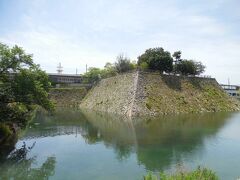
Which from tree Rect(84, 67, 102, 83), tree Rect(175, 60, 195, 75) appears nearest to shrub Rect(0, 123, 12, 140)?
tree Rect(175, 60, 195, 75)

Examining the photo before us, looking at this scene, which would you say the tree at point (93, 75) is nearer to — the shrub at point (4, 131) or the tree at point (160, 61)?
the tree at point (160, 61)

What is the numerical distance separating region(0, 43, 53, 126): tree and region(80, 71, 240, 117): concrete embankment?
28265 millimetres

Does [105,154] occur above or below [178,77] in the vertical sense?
below

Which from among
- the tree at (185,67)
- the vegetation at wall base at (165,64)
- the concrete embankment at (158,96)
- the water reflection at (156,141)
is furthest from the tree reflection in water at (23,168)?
the tree at (185,67)

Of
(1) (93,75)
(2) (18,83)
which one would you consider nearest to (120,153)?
(2) (18,83)

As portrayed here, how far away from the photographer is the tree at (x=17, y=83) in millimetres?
22703

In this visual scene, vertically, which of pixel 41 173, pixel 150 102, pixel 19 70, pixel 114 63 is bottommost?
pixel 41 173

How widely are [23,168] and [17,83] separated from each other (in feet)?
23.3

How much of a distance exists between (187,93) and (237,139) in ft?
112

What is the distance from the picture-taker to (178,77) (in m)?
68.1

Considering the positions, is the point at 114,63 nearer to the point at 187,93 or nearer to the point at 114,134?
the point at 187,93

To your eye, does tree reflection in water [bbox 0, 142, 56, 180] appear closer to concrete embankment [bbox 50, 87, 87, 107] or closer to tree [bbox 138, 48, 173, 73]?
tree [bbox 138, 48, 173, 73]

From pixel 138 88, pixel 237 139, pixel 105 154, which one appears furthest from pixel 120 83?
pixel 105 154

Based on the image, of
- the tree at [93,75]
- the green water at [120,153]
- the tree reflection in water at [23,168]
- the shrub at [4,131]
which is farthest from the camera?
the tree at [93,75]
